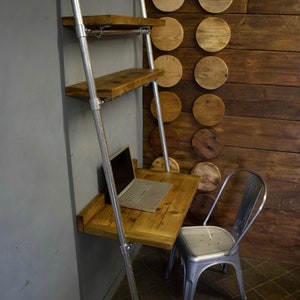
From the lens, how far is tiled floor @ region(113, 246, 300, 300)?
6.53ft

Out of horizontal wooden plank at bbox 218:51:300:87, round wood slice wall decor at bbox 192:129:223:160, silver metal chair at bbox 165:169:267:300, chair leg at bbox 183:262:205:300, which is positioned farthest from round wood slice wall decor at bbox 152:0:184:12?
chair leg at bbox 183:262:205:300

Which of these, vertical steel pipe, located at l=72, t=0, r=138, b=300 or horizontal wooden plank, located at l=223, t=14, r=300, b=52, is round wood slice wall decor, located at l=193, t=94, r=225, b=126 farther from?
vertical steel pipe, located at l=72, t=0, r=138, b=300

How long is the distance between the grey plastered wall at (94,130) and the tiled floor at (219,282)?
18 centimetres

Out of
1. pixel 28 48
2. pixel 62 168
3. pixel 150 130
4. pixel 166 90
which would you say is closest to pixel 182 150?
pixel 150 130

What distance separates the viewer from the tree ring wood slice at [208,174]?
2150mm

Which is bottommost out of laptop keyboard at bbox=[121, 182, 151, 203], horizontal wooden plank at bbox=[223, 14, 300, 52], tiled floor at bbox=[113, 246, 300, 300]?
tiled floor at bbox=[113, 246, 300, 300]

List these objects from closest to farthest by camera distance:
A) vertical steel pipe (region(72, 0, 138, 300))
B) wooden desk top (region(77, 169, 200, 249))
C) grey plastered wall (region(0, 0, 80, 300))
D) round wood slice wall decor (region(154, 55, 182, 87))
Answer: grey plastered wall (region(0, 0, 80, 300))
vertical steel pipe (region(72, 0, 138, 300))
wooden desk top (region(77, 169, 200, 249))
round wood slice wall decor (region(154, 55, 182, 87))

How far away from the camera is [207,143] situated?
2.12 meters

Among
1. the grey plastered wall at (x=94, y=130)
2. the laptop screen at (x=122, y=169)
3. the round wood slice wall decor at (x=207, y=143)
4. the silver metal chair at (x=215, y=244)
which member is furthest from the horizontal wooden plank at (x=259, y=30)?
the laptop screen at (x=122, y=169)

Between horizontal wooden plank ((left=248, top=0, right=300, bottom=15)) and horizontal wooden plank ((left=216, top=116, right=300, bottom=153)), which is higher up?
horizontal wooden plank ((left=248, top=0, right=300, bottom=15))

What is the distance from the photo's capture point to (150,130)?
87.4 inches

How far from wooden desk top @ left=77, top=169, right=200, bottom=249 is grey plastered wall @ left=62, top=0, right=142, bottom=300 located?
60 millimetres

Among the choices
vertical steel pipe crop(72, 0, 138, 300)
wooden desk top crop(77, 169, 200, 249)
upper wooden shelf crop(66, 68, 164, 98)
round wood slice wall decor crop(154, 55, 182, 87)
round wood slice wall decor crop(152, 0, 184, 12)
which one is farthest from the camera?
round wood slice wall decor crop(154, 55, 182, 87)

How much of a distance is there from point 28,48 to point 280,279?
2.00 meters
